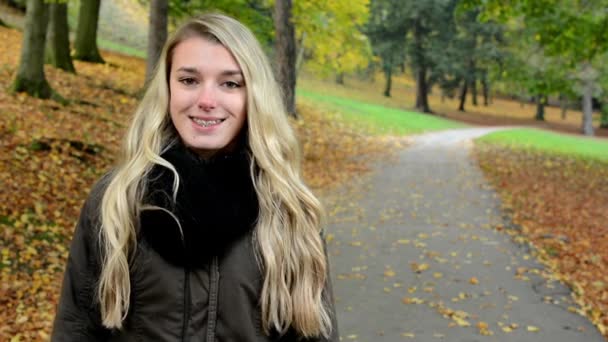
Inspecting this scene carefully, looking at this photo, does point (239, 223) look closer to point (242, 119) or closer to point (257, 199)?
point (257, 199)

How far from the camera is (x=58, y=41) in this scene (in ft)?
59.6

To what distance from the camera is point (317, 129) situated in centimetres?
2266

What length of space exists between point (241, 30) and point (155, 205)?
2.22 ft

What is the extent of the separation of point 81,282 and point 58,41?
17658mm

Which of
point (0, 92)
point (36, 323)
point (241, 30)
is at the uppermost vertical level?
point (241, 30)

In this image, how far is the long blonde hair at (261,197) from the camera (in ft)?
6.88

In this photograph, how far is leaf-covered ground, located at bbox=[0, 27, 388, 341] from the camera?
248 inches

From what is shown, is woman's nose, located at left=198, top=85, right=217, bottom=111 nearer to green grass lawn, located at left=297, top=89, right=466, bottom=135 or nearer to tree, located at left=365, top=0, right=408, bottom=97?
green grass lawn, located at left=297, top=89, right=466, bottom=135

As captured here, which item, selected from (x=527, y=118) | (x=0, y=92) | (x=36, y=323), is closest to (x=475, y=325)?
(x=36, y=323)

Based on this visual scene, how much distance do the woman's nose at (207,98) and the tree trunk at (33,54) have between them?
11678 mm

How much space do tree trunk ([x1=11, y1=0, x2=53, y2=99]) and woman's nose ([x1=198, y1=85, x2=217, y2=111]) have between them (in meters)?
11.7

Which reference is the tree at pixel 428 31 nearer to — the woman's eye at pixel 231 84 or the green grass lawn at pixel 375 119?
the green grass lawn at pixel 375 119

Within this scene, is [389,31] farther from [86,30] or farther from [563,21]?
[563,21]

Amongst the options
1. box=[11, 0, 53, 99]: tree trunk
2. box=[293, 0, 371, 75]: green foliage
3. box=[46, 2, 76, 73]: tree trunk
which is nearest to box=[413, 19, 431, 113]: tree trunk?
box=[293, 0, 371, 75]: green foliage
